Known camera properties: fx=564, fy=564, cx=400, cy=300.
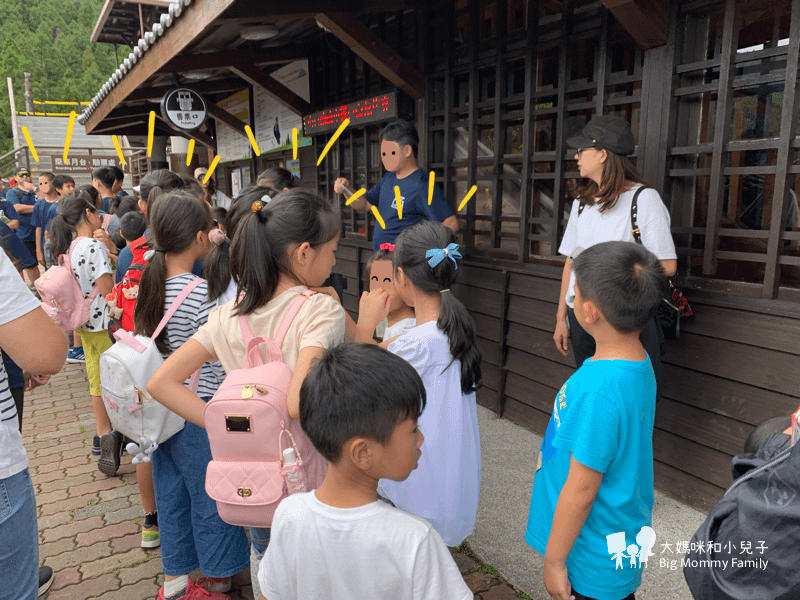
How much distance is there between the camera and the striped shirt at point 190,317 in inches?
86.6

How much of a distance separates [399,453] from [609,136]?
7.03ft

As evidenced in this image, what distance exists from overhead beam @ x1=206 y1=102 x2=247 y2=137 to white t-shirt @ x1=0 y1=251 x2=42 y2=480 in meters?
6.74

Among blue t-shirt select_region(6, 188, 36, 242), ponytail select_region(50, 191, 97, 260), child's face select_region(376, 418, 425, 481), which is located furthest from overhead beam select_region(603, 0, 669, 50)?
blue t-shirt select_region(6, 188, 36, 242)

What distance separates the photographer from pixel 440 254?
1.99 m

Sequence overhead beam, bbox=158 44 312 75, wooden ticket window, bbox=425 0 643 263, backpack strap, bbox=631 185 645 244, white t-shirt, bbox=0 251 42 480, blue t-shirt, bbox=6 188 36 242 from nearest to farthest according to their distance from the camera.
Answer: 1. white t-shirt, bbox=0 251 42 480
2. backpack strap, bbox=631 185 645 244
3. wooden ticket window, bbox=425 0 643 263
4. overhead beam, bbox=158 44 312 75
5. blue t-shirt, bbox=6 188 36 242

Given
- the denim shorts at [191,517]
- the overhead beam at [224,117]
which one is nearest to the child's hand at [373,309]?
the denim shorts at [191,517]

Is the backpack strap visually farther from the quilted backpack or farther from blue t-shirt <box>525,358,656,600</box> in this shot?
the quilted backpack

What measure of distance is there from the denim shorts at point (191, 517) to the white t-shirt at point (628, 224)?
5.90 feet

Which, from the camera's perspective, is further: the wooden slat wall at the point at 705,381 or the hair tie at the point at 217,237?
the wooden slat wall at the point at 705,381

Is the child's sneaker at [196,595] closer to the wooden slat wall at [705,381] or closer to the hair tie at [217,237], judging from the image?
the hair tie at [217,237]

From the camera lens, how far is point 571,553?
160cm

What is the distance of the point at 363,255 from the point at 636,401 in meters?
4.66

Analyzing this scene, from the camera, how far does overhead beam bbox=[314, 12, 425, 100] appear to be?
4293mm

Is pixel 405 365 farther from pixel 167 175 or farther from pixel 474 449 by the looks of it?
pixel 167 175
